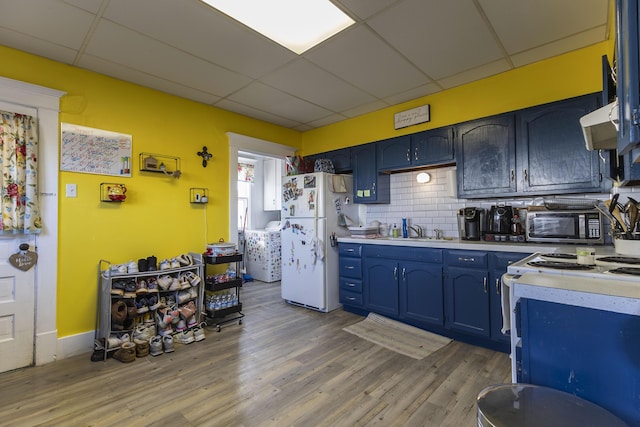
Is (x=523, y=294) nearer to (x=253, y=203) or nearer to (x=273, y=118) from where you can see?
(x=273, y=118)

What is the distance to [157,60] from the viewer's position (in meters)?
2.59

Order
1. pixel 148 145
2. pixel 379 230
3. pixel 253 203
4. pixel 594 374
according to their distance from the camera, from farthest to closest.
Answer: pixel 253 203 < pixel 379 230 < pixel 148 145 < pixel 594 374

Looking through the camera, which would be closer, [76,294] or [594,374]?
[594,374]

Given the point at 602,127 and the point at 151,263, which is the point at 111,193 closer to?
the point at 151,263

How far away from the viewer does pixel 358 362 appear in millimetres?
2477

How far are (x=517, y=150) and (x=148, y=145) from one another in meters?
3.52

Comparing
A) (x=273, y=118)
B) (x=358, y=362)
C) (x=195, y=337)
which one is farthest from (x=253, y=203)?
(x=358, y=362)

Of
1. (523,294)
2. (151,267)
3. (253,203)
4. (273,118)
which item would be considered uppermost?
(273,118)

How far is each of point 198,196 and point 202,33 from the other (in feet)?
5.64

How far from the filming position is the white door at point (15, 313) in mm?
2352

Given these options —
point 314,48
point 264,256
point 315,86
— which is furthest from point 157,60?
point 264,256

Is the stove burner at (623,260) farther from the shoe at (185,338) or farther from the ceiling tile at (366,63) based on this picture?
the shoe at (185,338)

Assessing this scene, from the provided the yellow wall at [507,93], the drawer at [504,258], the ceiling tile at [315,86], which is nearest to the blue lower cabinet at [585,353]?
the drawer at [504,258]

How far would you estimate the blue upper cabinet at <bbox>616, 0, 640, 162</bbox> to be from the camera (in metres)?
0.86
